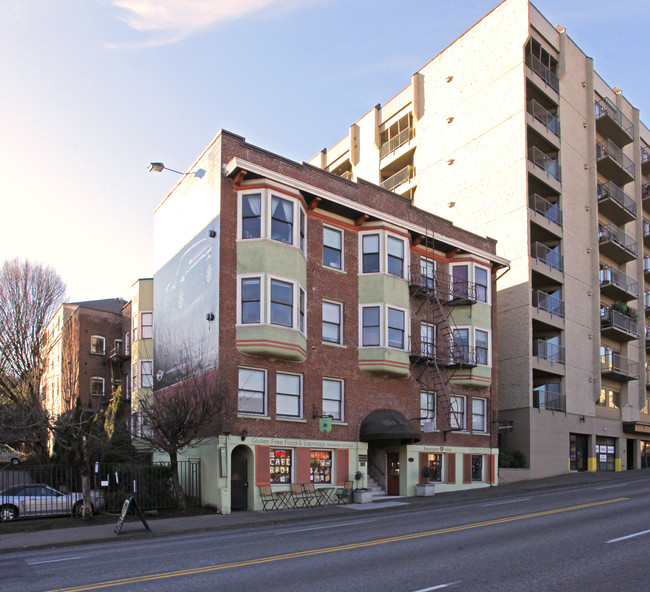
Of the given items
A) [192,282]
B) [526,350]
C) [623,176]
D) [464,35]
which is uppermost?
[464,35]

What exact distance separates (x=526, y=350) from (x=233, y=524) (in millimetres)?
21481

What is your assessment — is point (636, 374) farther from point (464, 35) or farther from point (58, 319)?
point (58, 319)

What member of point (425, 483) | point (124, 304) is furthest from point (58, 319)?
point (425, 483)

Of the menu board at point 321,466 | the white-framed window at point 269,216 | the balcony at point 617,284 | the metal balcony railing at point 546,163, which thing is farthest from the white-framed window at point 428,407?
the balcony at point 617,284

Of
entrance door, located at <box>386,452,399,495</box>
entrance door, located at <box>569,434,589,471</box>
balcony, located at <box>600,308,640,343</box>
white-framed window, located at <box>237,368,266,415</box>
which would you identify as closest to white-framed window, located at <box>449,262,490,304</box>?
→ entrance door, located at <box>386,452,399,495</box>

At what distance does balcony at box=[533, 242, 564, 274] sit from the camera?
39531 mm

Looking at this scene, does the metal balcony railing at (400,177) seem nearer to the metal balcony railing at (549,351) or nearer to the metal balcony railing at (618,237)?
the metal balcony railing at (618,237)

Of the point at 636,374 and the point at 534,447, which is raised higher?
the point at 636,374

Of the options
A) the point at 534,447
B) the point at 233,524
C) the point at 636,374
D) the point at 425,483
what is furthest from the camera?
the point at 636,374

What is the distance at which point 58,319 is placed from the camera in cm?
4709

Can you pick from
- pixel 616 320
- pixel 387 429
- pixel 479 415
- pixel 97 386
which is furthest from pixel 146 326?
pixel 616 320

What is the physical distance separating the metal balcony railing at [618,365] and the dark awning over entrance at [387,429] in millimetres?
19457

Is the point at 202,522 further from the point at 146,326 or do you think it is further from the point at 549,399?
the point at 549,399

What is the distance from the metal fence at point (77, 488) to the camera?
22078 millimetres
